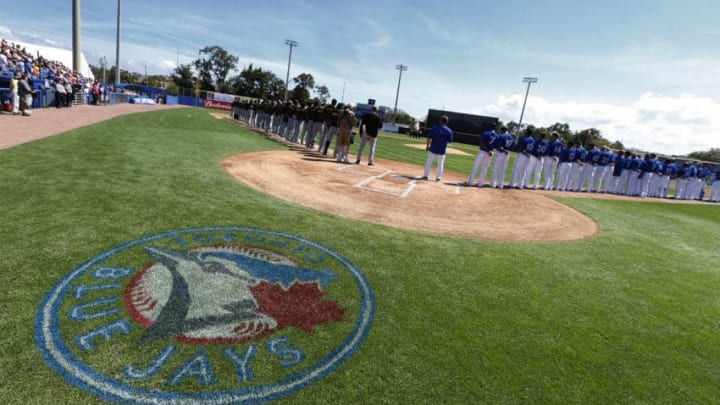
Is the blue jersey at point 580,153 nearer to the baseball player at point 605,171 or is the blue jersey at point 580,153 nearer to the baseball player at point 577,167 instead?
the baseball player at point 577,167

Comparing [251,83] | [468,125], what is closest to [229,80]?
[251,83]

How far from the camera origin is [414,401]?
2424 mm

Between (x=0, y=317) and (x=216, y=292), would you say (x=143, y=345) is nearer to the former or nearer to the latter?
(x=216, y=292)

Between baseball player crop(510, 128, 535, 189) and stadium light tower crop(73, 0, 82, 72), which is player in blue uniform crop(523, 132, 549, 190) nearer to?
baseball player crop(510, 128, 535, 189)

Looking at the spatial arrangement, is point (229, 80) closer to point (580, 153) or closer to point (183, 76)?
point (183, 76)

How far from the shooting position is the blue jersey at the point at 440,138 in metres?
11.8

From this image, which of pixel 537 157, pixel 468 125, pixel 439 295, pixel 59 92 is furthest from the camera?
pixel 468 125

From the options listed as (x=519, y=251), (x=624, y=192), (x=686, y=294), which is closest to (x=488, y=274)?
(x=519, y=251)

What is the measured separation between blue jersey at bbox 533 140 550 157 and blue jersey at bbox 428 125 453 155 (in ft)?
11.8

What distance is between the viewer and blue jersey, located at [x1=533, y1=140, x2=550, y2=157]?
42.1ft

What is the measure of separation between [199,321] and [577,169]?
1688 centimetres

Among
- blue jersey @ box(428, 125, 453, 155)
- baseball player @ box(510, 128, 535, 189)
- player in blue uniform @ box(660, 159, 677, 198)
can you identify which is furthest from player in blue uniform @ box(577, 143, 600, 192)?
blue jersey @ box(428, 125, 453, 155)

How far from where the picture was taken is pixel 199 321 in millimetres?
2887

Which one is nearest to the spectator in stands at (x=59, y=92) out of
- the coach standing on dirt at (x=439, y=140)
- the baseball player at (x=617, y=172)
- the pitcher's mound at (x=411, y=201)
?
the pitcher's mound at (x=411, y=201)
